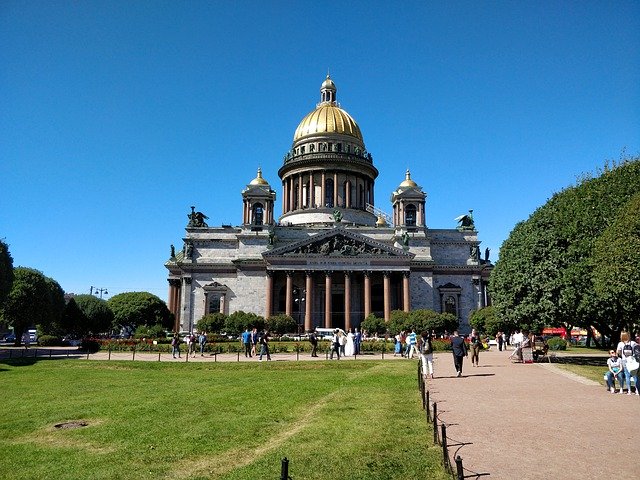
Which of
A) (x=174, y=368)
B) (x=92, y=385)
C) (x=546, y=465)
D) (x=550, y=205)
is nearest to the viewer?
(x=546, y=465)

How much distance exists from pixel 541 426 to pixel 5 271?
45.7 meters

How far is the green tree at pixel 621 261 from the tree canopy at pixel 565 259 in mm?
701

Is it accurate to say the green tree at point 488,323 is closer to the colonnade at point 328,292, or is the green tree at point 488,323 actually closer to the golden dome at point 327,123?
the colonnade at point 328,292

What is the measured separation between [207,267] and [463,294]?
37484 millimetres

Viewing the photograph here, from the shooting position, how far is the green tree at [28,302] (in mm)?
54844

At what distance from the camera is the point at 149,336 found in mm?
55969

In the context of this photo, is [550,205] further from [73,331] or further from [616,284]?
[73,331]

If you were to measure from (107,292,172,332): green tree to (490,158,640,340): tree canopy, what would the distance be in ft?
172

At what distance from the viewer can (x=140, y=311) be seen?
230 feet

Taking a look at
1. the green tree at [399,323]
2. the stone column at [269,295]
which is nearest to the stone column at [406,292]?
the green tree at [399,323]

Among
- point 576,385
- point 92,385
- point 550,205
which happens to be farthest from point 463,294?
point 92,385

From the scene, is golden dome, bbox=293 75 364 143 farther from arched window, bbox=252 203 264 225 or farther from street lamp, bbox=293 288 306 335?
street lamp, bbox=293 288 306 335

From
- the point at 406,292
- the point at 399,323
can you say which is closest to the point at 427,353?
the point at 399,323

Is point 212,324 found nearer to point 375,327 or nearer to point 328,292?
point 328,292
